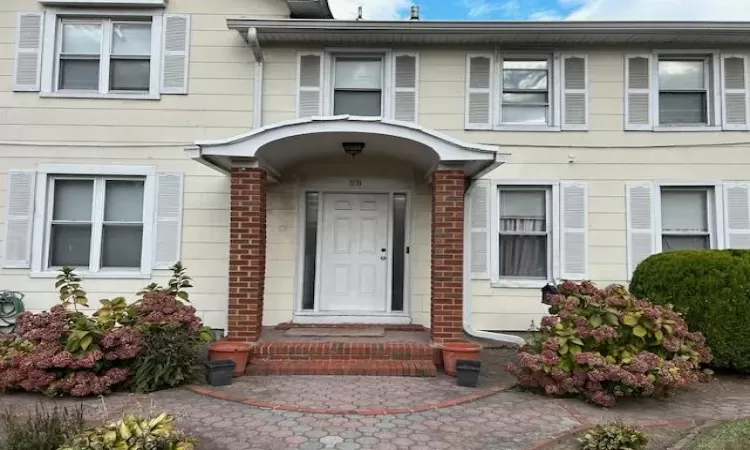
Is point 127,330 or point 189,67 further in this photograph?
point 189,67

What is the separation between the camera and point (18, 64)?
6941 mm

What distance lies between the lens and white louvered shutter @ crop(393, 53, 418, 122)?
7.09m

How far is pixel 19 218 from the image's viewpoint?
680 centimetres

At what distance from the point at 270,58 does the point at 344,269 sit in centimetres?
332

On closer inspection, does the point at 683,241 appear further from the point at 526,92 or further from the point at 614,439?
the point at 614,439

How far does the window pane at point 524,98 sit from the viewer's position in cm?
721

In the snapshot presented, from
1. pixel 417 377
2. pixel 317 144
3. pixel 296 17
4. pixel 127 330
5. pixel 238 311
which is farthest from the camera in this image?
pixel 296 17

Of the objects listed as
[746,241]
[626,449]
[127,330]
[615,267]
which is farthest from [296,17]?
[746,241]

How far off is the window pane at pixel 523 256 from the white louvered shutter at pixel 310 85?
133 inches

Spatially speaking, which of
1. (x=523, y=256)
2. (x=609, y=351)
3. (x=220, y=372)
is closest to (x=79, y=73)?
(x=220, y=372)

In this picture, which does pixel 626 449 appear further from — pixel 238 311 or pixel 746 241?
pixel 746 241

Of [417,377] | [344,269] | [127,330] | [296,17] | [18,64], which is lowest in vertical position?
[417,377]

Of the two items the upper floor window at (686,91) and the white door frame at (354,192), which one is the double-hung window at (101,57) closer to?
the white door frame at (354,192)

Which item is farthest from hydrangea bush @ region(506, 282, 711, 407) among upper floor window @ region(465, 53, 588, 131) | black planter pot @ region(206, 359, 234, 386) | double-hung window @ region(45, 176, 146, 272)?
double-hung window @ region(45, 176, 146, 272)
